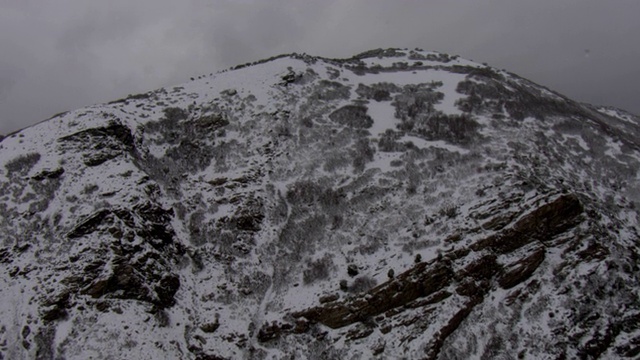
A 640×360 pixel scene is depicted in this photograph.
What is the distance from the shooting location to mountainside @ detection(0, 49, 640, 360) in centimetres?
2967

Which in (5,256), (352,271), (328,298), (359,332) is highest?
(5,256)

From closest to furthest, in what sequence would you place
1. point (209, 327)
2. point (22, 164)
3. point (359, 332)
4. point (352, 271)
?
point (359, 332) → point (209, 327) → point (352, 271) → point (22, 164)

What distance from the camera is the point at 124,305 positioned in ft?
102

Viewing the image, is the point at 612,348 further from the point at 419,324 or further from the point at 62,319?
the point at 62,319

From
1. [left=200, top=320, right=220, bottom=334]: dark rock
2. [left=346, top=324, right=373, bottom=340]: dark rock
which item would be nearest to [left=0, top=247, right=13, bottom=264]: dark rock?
[left=200, top=320, right=220, bottom=334]: dark rock

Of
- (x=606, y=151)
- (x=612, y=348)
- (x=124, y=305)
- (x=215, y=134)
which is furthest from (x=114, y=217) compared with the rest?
(x=606, y=151)

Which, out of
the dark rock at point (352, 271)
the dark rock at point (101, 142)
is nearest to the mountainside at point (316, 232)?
the dark rock at point (352, 271)

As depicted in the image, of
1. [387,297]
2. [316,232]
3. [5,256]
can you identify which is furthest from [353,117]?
[5,256]

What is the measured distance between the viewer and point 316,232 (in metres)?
40.3

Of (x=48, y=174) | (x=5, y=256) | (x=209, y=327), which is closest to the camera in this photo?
(x=5, y=256)

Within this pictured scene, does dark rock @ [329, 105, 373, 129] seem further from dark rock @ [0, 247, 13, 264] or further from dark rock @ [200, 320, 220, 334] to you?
dark rock @ [0, 247, 13, 264]

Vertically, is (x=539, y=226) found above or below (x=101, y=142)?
below

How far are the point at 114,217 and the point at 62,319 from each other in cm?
886

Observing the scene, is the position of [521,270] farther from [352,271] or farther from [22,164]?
[22,164]
